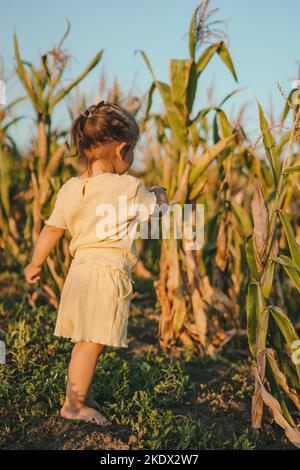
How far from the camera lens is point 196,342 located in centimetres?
316

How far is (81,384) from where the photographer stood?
2.04m

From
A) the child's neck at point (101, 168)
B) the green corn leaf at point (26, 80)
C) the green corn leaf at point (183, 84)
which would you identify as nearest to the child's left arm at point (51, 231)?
the child's neck at point (101, 168)

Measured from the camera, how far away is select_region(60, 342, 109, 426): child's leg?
2.04 m

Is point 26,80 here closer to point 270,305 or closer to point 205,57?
point 205,57

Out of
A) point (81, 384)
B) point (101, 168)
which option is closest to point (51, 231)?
point (101, 168)

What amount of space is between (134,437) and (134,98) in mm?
2489

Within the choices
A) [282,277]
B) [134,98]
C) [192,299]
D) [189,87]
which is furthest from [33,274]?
[134,98]

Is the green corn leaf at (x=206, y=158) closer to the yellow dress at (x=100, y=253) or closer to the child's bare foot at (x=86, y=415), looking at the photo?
the yellow dress at (x=100, y=253)

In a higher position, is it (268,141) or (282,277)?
(268,141)

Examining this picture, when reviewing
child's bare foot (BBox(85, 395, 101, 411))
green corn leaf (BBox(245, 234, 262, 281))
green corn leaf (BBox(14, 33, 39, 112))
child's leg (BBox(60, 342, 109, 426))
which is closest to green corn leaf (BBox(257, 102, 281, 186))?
green corn leaf (BBox(245, 234, 262, 281))

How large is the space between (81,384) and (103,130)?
91 centimetres

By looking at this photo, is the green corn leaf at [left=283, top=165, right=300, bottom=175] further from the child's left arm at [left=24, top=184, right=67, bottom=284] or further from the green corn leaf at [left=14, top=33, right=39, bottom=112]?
the green corn leaf at [left=14, top=33, right=39, bottom=112]
